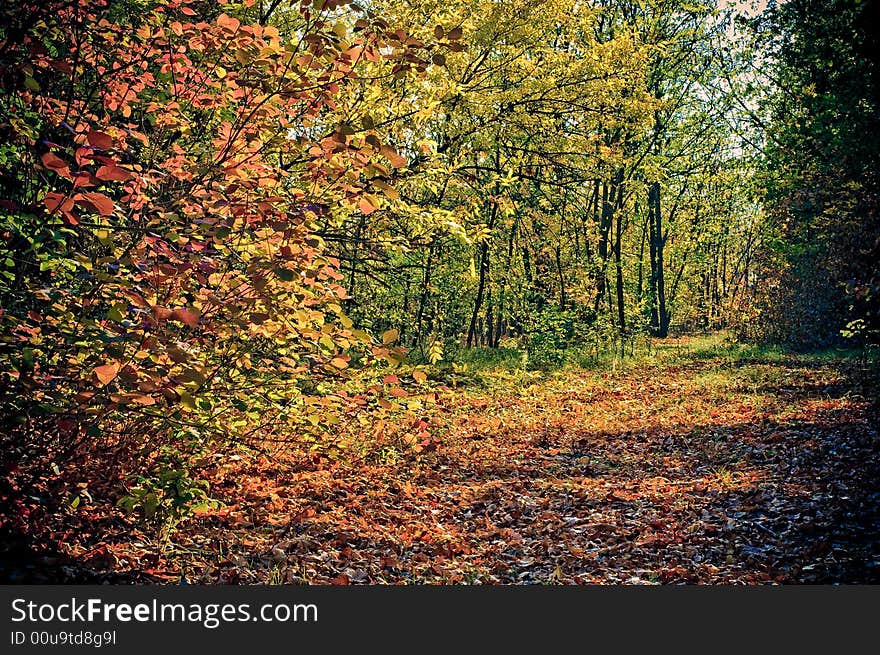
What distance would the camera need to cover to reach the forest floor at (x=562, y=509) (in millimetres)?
5430

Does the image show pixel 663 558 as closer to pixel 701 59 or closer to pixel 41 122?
pixel 41 122

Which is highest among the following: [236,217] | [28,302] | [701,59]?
[701,59]

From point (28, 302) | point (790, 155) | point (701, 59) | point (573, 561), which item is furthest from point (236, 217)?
point (701, 59)

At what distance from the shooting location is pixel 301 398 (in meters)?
4.57

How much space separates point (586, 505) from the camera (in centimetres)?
756

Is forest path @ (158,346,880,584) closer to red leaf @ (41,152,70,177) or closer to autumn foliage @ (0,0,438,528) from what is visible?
autumn foliage @ (0,0,438,528)

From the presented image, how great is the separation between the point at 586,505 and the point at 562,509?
0.28 meters

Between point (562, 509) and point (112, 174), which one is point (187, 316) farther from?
point (562, 509)

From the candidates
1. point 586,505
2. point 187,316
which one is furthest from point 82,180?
point 586,505

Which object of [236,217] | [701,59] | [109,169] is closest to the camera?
[109,169]

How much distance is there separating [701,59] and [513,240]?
13018mm

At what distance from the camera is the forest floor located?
5.43 m

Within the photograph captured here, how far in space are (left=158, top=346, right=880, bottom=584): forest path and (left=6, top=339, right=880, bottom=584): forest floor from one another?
0.9 inches

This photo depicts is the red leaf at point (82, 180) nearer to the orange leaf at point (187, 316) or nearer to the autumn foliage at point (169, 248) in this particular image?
the autumn foliage at point (169, 248)
